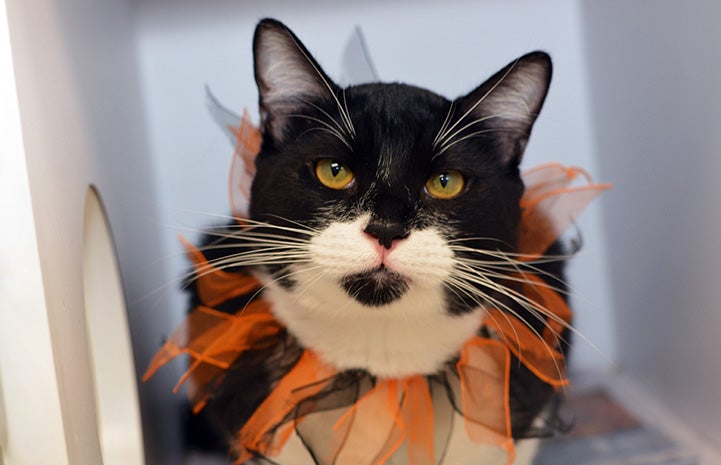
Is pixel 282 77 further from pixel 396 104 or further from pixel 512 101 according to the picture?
pixel 512 101

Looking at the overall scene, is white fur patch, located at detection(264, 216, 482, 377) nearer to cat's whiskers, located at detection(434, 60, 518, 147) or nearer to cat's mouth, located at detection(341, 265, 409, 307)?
cat's mouth, located at detection(341, 265, 409, 307)

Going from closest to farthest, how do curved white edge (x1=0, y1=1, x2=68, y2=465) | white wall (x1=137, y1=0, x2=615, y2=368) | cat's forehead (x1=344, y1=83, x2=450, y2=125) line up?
curved white edge (x1=0, y1=1, x2=68, y2=465) < cat's forehead (x1=344, y1=83, x2=450, y2=125) < white wall (x1=137, y1=0, x2=615, y2=368)

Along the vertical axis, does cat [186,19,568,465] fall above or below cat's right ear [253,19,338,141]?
below

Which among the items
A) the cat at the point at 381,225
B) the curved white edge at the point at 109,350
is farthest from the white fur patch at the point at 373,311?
the curved white edge at the point at 109,350

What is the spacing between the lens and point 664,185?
1.12 metres

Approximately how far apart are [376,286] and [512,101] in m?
0.30

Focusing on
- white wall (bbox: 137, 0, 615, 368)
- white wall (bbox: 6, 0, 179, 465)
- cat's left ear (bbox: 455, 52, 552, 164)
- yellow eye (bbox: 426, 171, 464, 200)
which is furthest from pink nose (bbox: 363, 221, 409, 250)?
white wall (bbox: 137, 0, 615, 368)

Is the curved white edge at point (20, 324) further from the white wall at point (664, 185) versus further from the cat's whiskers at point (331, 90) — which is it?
the white wall at point (664, 185)

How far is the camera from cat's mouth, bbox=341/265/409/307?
797 mm

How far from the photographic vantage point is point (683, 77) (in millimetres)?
1031

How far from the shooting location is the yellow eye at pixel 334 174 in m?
0.86

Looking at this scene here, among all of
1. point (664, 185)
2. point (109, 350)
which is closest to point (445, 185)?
point (664, 185)

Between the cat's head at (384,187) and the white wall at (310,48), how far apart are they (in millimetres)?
375

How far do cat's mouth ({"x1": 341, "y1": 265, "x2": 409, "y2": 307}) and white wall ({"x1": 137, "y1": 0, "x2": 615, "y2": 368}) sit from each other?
1.74 feet
